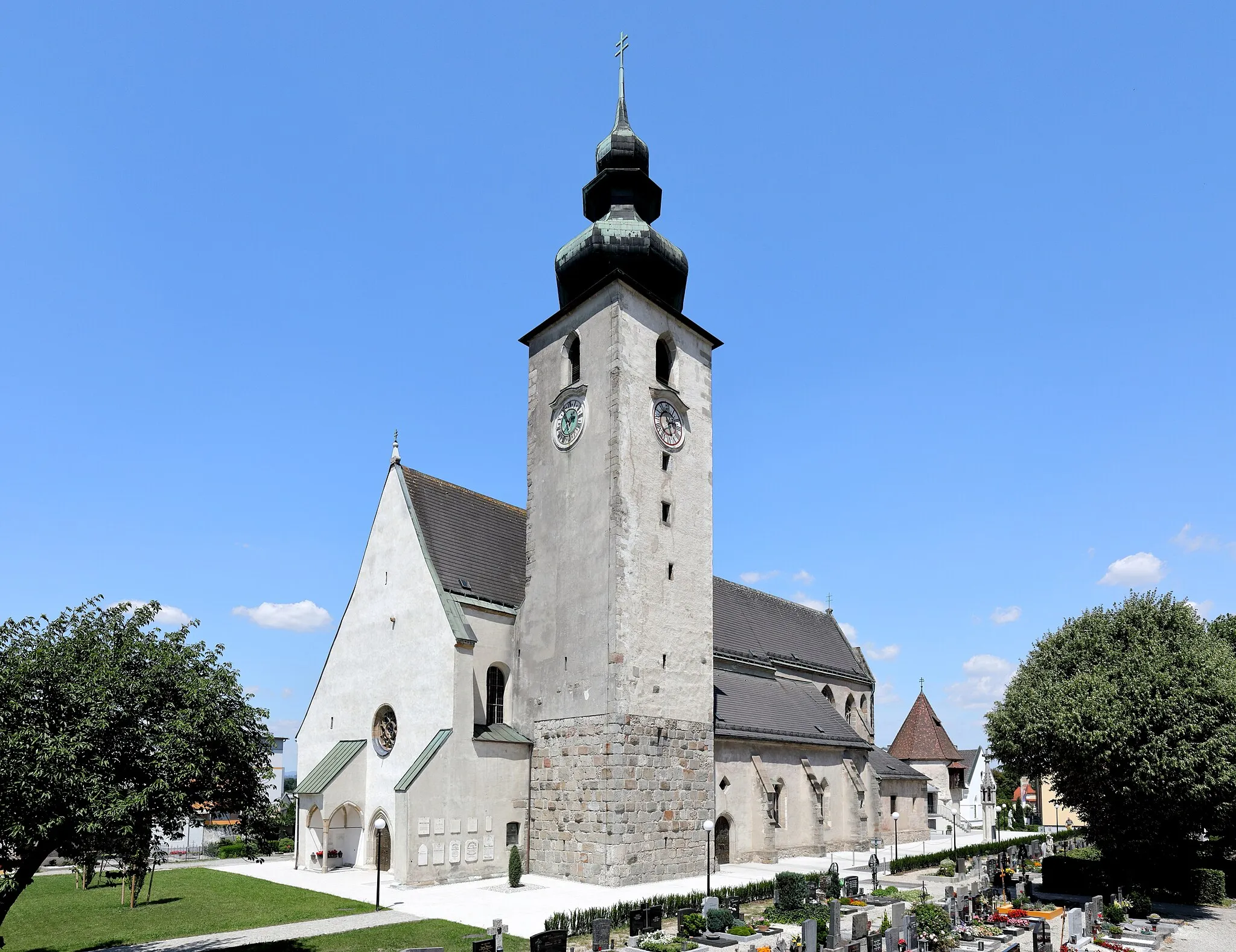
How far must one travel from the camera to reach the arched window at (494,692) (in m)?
33.2

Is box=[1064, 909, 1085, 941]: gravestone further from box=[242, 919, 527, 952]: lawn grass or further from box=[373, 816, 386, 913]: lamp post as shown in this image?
box=[373, 816, 386, 913]: lamp post

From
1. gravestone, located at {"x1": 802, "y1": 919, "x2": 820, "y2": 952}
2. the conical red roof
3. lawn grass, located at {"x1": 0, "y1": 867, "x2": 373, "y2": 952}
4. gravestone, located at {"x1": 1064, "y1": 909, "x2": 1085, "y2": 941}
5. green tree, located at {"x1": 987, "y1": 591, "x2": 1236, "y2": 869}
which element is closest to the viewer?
gravestone, located at {"x1": 802, "y1": 919, "x2": 820, "y2": 952}

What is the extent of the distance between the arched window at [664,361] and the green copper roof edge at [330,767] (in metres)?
17.7

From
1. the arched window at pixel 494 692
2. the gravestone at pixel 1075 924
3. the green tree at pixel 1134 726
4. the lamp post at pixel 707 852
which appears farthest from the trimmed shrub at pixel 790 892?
the arched window at pixel 494 692

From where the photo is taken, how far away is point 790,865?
35.9m

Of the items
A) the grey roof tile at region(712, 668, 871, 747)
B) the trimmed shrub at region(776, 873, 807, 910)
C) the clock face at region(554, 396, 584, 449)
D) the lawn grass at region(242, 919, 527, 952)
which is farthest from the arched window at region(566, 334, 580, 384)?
the lawn grass at region(242, 919, 527, 952)

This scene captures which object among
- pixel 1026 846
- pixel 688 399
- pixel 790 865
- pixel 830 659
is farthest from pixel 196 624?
pixel 830 659

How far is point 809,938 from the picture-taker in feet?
63.4

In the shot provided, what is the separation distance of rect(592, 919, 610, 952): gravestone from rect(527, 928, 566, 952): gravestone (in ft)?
4.45

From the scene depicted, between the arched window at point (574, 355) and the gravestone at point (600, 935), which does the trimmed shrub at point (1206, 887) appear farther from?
the arched window at point (574, 355)

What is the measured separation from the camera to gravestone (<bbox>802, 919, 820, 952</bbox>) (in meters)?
19.2

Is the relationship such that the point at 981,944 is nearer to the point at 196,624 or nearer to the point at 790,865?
the point at 790,865

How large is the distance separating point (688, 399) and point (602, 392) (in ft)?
13.9

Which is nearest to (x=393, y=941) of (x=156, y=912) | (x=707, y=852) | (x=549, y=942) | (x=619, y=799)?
(x=549, y=942)
